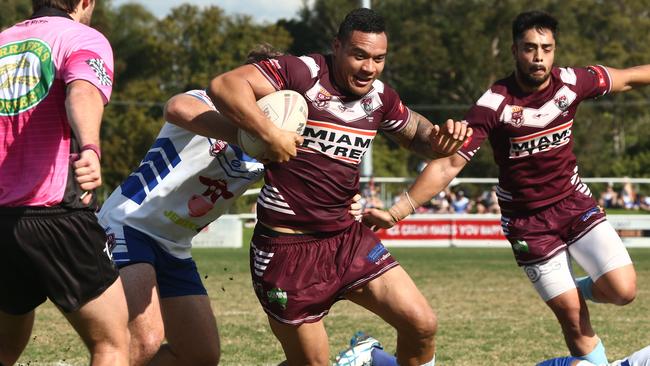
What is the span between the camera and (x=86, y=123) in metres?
4.37

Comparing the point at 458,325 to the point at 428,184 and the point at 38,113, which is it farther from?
the point at 38,113

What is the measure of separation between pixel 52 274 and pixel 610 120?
61754 millimetres

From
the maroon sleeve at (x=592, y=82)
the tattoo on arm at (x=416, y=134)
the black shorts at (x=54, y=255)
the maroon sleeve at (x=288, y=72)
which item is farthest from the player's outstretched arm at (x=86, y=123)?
the maroon sleeve at (x=592, y=82)

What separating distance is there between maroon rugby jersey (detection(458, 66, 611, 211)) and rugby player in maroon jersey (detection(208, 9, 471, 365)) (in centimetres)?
120

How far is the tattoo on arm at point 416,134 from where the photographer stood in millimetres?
6117

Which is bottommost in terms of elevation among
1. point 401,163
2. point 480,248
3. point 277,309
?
point 401,163

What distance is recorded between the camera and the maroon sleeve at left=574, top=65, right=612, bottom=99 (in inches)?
280

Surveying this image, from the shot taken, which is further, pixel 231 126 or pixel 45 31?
pixel 231 126

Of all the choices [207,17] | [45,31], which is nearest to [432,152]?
[45,31]

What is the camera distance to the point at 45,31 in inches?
183

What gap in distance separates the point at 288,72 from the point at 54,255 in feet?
5.52

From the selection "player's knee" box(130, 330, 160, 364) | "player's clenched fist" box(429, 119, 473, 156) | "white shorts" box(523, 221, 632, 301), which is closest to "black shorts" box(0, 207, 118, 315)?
"player's knee" box(130, 330, 160, 364)

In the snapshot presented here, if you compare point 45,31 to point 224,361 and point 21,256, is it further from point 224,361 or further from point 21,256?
point 224,361

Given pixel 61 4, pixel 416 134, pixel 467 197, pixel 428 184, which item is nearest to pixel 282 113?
pixel 416 134
